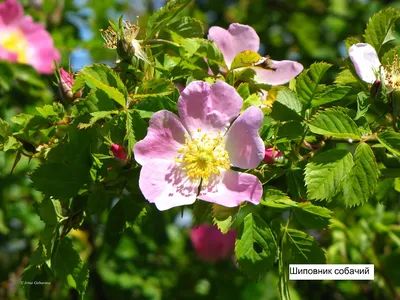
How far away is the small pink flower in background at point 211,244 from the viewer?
2602mm

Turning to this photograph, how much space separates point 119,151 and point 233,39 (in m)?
0.34

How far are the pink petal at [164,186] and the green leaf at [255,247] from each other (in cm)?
10

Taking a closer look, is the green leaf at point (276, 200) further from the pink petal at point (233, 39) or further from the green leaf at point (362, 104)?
the pink petal at point (233, 39)

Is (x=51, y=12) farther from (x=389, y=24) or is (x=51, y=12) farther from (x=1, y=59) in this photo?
(x=389, y=24)

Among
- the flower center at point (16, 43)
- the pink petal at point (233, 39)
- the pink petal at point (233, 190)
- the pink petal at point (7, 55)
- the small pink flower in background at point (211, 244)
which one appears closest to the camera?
the pink petal at point (233, 190)

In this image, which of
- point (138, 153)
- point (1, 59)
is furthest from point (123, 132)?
point (1, 59)

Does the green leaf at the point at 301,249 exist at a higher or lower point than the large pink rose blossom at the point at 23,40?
lower

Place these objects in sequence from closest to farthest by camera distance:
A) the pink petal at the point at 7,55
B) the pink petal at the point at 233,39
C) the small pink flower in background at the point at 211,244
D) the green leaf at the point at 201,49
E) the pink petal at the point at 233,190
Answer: the pink petal at the point at 233,190 < the green leaf at the point at 201,49 < the pink petal at the point at 233,39 < the pink petal at the point at 7,55 < the small pink flower in background at the point at 211,244

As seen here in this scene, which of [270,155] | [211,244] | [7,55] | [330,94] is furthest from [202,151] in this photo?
[211,244]

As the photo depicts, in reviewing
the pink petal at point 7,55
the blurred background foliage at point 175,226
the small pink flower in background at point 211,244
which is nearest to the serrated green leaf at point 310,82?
the blurred background foliage at point 175,226

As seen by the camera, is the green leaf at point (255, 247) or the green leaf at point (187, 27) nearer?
the green leaf at point (255, 247)

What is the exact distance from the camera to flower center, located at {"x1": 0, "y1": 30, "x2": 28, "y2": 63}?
1.86 meters

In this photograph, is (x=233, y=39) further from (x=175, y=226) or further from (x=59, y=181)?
(x=175, y=226)

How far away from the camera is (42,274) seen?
42.9 inches
